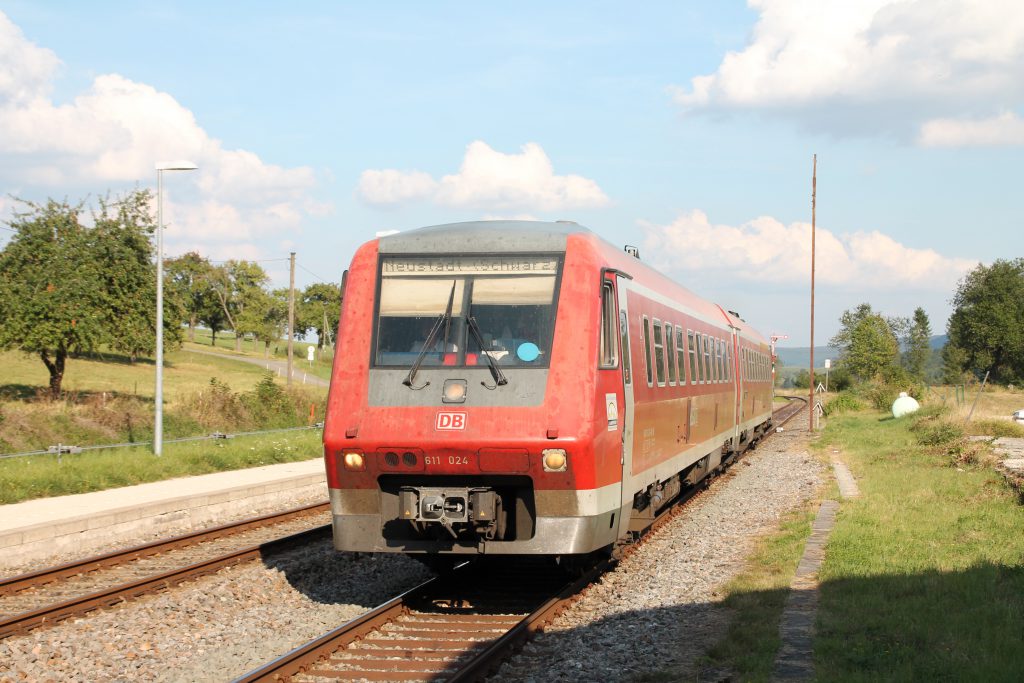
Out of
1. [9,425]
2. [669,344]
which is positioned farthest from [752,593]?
[9,425]

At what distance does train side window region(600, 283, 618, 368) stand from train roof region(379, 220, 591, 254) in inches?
24.6

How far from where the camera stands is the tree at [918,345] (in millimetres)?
134500

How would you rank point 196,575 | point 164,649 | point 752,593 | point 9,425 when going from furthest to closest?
point 9,425
point 196,575
point 752,593
point 164,649

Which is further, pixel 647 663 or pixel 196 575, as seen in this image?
pixel 196 575

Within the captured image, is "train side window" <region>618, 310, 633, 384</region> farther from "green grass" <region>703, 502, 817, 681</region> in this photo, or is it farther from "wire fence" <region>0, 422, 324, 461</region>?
"wire fence" <region>0, 422, 324, 461</region>

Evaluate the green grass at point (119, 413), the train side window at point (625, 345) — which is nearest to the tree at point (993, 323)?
the green grass at point (119, 413)

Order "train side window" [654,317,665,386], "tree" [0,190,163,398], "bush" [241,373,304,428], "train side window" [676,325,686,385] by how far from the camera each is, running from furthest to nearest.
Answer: "bush" [241,373,304,428] → "tree" [0,190,163,398] → "train side window" [676,325,686,385] → "train side window" [654,317,665,386]

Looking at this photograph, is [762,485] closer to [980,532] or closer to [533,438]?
[980,532]

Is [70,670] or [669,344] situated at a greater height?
[669,344]

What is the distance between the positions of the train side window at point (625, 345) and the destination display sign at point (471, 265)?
1.09 m

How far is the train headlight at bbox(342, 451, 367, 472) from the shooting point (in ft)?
30.6

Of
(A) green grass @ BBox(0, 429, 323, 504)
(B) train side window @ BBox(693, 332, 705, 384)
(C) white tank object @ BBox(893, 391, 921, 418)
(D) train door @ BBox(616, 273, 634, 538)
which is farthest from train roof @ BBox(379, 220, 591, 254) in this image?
(C) white tank object @ BBox(893, 391, 921, 418)

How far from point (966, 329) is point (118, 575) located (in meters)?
112

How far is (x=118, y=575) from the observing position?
40.2 feet
